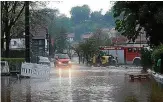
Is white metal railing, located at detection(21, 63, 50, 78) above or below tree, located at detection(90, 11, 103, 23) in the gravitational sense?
below

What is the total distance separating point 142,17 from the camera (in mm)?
22828

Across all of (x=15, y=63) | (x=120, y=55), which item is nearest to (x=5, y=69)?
(x=15, y=63)

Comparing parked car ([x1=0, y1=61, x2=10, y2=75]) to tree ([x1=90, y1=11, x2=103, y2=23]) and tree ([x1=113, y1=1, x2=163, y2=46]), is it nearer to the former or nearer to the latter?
tree ([x1=113, y1=1, x2=163, y2=46])

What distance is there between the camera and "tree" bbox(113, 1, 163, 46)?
71.8ft

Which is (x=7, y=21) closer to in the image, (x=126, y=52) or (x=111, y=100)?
(x=111, y=100)

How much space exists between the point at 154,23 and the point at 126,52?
39.2 m

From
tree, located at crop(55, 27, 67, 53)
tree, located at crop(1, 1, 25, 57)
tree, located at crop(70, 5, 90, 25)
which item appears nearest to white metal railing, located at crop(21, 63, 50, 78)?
tree, located at crop(1, 1, 25, 57)

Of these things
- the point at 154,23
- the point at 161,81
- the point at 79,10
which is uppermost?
the point at 79,10

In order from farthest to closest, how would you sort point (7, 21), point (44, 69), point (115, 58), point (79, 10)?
1. point (79, 10)
2. point (115, 58)
3. point (7, 21)
4. point (44, 69)

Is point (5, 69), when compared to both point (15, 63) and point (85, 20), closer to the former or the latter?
point (15, 63)

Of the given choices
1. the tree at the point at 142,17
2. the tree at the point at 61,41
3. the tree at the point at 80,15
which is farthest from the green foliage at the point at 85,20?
the tree at the point at 142,17

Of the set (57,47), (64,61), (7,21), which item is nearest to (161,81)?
(7,21)

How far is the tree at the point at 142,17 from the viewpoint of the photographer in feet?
71.8

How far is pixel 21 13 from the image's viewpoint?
120 ft
